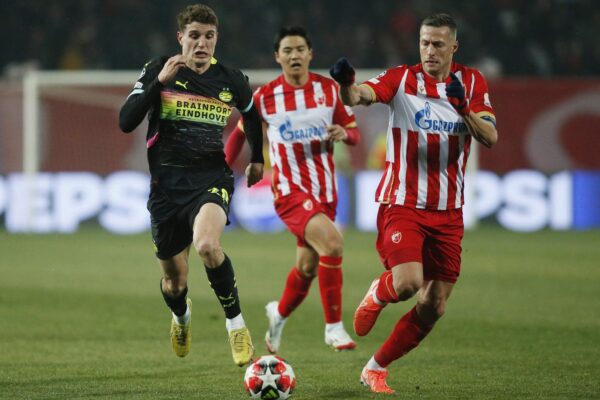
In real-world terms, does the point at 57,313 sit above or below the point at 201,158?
below

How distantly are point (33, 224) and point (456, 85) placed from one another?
12968mm

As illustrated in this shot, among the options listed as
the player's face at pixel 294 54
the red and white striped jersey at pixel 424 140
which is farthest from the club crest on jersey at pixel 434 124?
the player's face at pixel 294 54

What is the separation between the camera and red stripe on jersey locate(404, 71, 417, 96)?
624 cm

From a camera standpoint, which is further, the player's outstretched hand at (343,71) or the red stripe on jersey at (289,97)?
the red stripe on jersey at (289,97)

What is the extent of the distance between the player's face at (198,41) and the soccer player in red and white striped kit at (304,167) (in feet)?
3.95

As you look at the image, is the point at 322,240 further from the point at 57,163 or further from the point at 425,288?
the point at 57,163

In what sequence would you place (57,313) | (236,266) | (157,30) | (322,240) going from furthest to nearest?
(157,30), (236,266), (57,313), (322,240)

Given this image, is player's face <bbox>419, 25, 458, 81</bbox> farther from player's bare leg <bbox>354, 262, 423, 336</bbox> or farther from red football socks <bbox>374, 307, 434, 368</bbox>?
red football socks <bbox>374, 307, 434, 368</bbox>

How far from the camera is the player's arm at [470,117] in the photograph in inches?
222

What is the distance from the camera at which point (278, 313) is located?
25.3 feet

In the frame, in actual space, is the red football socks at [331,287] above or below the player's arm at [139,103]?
below

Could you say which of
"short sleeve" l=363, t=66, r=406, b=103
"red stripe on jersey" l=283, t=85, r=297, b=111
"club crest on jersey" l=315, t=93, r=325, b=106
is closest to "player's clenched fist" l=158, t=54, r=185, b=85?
"short sleeve" l=363, t=66, r=406, b=103

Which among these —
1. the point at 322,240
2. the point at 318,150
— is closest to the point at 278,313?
the point at 322,240

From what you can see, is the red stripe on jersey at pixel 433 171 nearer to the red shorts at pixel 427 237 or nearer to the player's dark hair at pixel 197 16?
the red shorts at pixel 427 237
